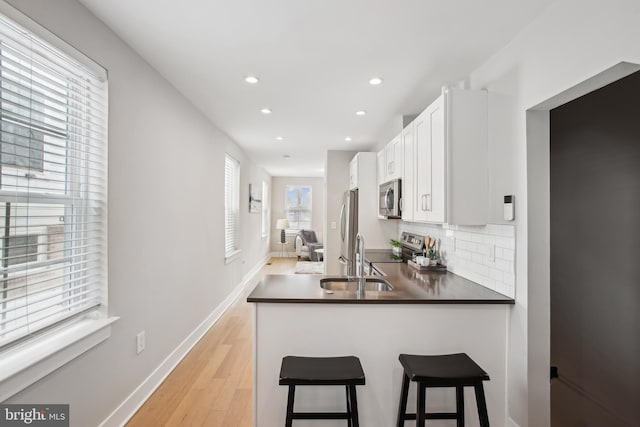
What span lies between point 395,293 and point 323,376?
0.76 metres

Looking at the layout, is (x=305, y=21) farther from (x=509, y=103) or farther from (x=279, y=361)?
(x=279, y=361)

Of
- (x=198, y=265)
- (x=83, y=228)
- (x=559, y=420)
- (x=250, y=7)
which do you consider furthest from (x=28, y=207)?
(x=559, y=420)

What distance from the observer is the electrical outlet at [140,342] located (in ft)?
7.87

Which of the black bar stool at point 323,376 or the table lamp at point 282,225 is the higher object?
the table lamp at point 282,225

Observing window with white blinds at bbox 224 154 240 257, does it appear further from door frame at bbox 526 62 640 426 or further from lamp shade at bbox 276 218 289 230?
lamp shade at bbox 276 218 289 230

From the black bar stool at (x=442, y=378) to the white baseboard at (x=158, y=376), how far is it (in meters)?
1.75

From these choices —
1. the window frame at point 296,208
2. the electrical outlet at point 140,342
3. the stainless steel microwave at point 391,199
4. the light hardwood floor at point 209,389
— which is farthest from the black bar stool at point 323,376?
the window frame at point 296,208

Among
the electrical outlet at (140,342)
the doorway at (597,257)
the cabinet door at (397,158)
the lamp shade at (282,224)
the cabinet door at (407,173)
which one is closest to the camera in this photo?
the doorway at (597,257)

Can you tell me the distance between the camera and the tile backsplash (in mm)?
2088

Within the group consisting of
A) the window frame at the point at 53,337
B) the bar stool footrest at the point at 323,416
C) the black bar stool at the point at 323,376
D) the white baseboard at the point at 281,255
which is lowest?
the white baseboard at the point at 281,255

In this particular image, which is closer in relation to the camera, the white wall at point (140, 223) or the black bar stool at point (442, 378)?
the black bar stool at point (442, 378)

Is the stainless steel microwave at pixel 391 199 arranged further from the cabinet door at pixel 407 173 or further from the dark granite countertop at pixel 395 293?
the dark granite countertop at pixel 395 293

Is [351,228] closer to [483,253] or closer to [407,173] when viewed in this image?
[407,173]

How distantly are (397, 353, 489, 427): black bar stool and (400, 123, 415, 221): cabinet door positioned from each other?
1.41m
